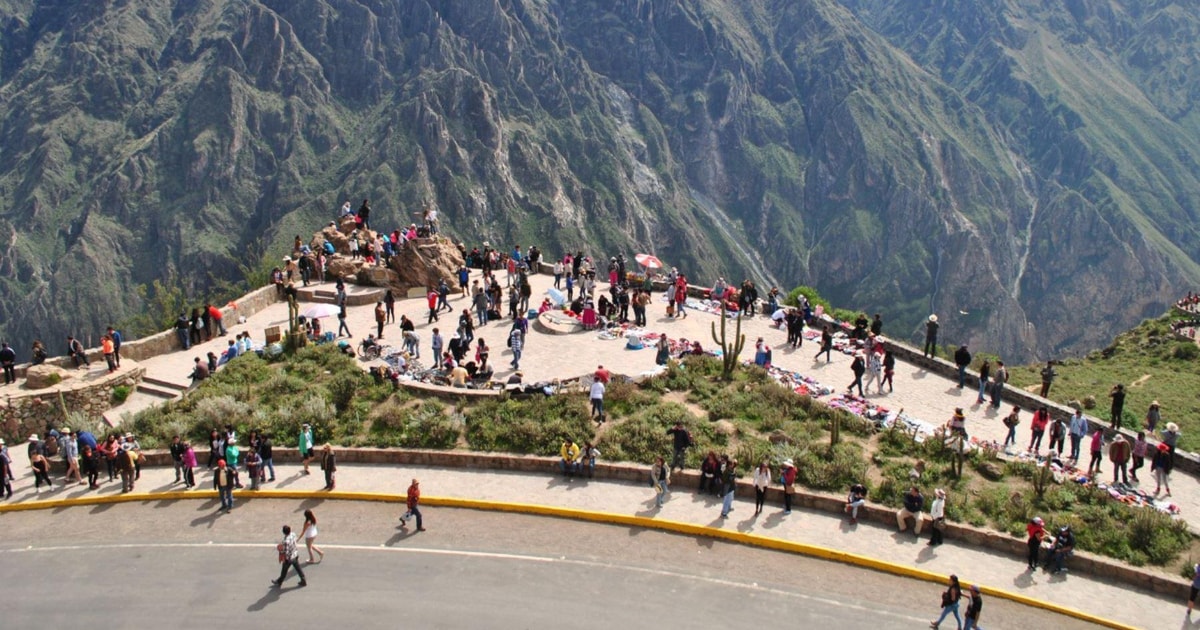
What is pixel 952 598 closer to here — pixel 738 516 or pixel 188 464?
pixel 738 516

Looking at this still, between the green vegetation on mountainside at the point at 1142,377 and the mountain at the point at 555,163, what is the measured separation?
330ft

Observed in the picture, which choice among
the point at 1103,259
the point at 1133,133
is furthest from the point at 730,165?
the point at 1133,133

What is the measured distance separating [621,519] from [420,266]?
18703mm

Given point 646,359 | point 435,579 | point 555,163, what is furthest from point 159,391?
point 555,163

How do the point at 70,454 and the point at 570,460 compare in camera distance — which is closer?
the point at 570,460

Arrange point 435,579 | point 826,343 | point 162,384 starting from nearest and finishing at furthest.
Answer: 1. point 435,579
2. point 162,384
3. point 826,343

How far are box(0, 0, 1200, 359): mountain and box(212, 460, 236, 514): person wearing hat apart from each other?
105497 mm

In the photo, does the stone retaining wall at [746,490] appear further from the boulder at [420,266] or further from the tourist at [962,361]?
the boulder at [420,266]

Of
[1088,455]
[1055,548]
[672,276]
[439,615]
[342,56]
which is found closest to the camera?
[439,615]

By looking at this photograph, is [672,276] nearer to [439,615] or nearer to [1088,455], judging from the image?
[1088,455]

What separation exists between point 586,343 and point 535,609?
13.7 meters

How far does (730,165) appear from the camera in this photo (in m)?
Result: 190

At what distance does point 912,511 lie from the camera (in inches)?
768

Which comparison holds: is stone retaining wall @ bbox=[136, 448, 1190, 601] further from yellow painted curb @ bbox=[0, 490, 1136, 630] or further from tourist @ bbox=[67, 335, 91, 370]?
tourist @ bbox=[67, 335, 91, 370]
